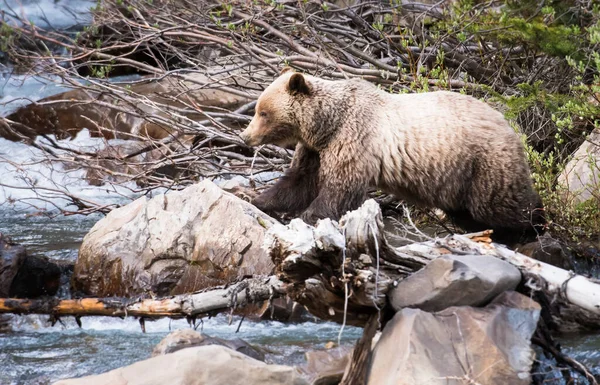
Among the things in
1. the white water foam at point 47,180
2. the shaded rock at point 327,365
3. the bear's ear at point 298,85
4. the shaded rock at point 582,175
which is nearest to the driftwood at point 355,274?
the shaded rock at point 327,365

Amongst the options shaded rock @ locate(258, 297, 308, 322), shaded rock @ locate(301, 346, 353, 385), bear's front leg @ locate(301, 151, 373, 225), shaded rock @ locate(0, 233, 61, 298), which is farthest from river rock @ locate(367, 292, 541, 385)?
shaded rock @ locate(0, 233, 61, 298)

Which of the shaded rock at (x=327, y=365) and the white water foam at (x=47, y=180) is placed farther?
the white water foam at (x=47, y=180)

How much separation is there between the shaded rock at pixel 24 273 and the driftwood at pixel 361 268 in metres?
3.07

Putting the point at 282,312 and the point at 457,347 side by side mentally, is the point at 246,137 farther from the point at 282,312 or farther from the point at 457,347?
the point at 457,347

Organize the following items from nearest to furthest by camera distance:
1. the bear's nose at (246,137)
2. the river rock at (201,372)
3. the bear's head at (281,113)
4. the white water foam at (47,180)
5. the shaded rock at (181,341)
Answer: the river rock at (201,372)
the shaded rock at (181,341)
the bear's head at (281,113)
the bear's nose at (246,137)
the white water foam at (47,180)

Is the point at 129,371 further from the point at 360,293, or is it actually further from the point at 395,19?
the point at 395,19

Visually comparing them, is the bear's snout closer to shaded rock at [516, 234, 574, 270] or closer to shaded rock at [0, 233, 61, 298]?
shaded rock at [0, 233, 61, 298]

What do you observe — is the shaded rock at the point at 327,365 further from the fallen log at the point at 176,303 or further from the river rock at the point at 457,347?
the fallen log at the point at 176,303

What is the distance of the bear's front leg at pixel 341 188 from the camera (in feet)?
18.6

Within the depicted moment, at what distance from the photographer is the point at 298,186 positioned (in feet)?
20.5

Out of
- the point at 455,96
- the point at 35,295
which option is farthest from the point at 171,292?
the point at 455,96

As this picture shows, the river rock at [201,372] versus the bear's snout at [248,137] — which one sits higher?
the bear's snout at [248,137]

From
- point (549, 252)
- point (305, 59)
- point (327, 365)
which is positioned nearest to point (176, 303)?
point (327, 365)

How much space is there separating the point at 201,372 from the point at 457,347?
3.97 feet
